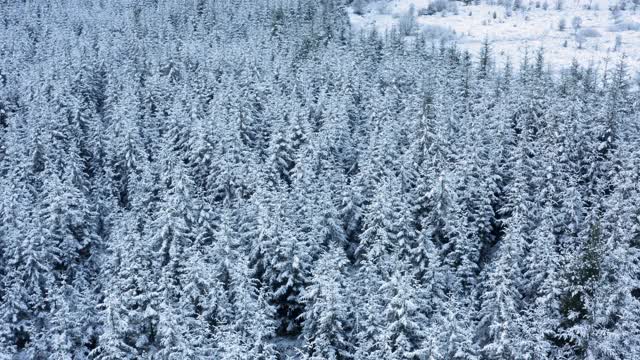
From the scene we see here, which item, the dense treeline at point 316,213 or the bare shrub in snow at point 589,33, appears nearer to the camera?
the dense treeline at point 316,213

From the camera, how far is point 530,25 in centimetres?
11081

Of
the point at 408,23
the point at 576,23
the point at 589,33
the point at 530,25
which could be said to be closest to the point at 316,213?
the point at 589,33

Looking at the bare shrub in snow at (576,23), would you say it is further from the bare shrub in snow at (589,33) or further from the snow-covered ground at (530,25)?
the bare shrub in snow at (589,33)

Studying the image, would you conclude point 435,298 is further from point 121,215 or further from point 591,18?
point 591,18

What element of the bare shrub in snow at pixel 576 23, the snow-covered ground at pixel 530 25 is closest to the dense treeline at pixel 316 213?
the snow-covered ground at pixel 530 25

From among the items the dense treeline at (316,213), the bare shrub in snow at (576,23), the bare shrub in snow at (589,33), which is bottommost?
the dense treeline at (316,213)

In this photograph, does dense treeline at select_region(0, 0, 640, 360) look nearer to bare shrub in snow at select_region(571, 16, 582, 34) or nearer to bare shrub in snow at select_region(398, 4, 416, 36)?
bare shrub in snow at select_region(398, 4, 416, 36)

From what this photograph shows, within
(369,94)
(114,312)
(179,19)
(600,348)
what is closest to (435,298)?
(600,348)

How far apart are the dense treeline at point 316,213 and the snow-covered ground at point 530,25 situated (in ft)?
90.0

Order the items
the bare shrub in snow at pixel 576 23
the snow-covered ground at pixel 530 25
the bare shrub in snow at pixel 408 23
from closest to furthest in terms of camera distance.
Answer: the snow-covered ground at pixel 530 25 < the bare shrub in snow at pixel 576 23 < the bare shrub in snow at pixel 408 23

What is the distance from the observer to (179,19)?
108 metres

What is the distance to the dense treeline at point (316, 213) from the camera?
101ft

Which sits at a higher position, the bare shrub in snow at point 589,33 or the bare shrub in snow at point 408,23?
the bare shrub in snow at point 408,23

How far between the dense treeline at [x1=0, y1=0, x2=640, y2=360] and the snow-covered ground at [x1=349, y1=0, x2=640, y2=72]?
27440mm
